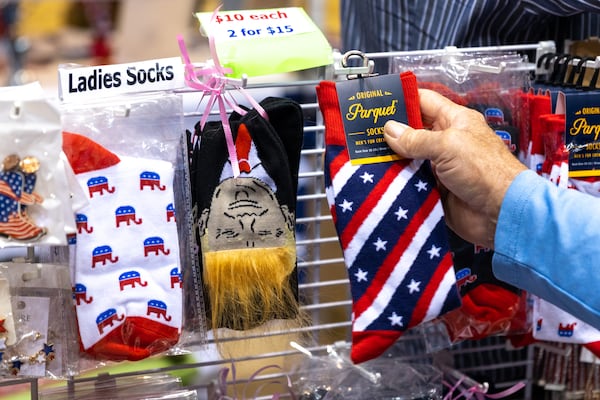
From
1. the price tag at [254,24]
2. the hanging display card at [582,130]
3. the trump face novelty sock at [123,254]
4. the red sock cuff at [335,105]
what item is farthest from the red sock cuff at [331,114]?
the hanging display card at [582,130]

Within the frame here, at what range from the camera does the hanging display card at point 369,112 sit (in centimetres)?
111

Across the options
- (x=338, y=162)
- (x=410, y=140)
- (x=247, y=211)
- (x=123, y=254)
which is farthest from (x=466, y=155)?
(x=123, y=254)

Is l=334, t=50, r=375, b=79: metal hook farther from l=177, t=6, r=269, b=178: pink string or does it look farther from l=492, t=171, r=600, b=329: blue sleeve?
l=492, t=171, r=600, b=329: blue sleeve

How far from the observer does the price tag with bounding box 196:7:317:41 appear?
1.13 metres

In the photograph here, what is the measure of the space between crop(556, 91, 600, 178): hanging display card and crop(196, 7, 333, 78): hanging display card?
39cm

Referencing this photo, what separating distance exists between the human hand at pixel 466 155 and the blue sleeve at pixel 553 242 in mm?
28

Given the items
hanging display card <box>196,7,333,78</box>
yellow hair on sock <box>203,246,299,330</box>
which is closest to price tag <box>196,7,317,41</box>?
hanging display card <box>196,7,333,78</box>

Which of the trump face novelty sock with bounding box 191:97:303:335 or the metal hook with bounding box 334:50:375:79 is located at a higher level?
the metal hook with bounding box 334:50:375:79

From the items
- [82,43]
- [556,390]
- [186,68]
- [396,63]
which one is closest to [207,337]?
[186,68]

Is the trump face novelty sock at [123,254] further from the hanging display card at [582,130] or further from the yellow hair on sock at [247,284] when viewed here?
the hanging display card at [582,130]

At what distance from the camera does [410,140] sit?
1.10m

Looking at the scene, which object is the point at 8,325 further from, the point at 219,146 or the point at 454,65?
the point at 454,65

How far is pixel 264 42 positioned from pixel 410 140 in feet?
0.87

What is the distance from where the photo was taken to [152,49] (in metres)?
2.77
